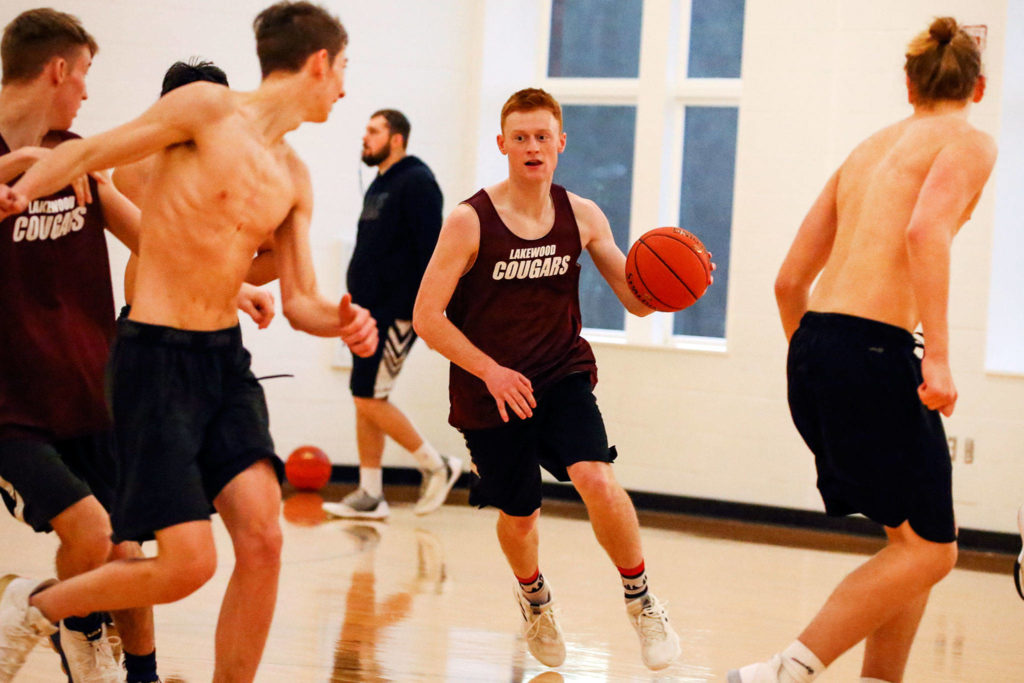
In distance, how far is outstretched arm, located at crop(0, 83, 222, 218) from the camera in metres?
2.41

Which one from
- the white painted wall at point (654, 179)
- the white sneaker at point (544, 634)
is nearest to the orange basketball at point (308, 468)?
the white painted wall at point (654, 179)

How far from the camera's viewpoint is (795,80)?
6371 mm

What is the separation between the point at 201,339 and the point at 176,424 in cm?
20

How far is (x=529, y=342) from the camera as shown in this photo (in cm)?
334

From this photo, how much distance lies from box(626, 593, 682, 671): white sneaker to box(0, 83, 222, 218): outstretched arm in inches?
71.0

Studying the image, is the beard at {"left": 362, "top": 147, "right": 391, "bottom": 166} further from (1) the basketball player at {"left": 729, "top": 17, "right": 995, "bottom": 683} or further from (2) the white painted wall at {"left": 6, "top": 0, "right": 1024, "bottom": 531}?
(1) the basketball player at {"left": 729, "top": 17, "right": 995, "bottom": 683}

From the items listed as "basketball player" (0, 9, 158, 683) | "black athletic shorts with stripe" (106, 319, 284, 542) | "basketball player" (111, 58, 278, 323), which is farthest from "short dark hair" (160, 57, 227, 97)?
"black athletic shorts with stripe" (106, 319, 284, 542)

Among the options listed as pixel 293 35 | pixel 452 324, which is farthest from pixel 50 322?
pixel 452 324

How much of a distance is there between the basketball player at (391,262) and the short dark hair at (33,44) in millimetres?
3049

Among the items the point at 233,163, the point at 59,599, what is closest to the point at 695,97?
the point at 233,163

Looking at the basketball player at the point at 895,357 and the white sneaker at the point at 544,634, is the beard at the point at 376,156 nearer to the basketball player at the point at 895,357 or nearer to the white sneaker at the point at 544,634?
the white sneaker at the point at 544,634

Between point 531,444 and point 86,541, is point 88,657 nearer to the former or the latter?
point 86,541

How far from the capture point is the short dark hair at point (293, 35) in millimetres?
2572

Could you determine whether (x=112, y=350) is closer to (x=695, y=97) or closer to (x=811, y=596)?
(x=811, y=596)
